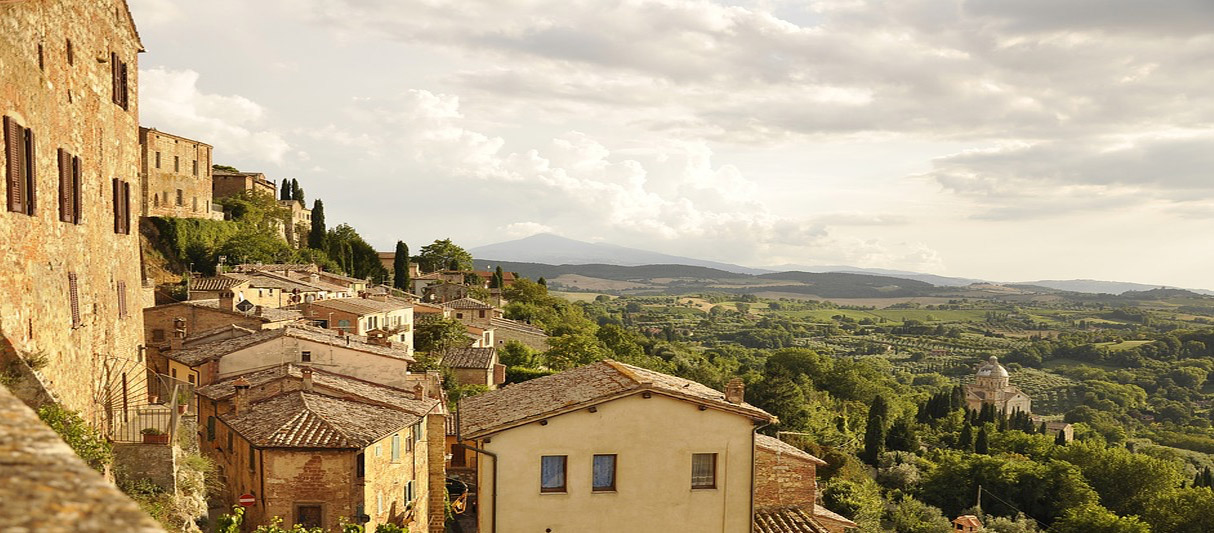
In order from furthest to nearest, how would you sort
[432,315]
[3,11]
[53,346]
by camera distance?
[432,315], [53,346], [3,11]

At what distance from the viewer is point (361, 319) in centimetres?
4969

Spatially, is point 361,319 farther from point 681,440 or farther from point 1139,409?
point 1139,409

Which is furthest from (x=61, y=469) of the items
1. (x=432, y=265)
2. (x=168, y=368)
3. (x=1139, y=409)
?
(x=1139, y=409)

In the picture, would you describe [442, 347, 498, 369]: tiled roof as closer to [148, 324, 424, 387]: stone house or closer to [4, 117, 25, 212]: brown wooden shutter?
[148, 324, 424, 387]: stone house

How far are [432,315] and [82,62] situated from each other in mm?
47123

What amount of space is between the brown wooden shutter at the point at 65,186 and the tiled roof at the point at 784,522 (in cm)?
1639

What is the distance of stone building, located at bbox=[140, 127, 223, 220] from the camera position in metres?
67.9

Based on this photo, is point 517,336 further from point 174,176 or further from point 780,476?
point 780,476

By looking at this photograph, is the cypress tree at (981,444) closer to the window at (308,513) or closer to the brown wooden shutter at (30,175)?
the window at (308,513)

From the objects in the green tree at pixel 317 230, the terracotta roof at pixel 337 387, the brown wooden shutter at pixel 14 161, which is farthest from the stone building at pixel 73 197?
the green tree at pixel 317 230

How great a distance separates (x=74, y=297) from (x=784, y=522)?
55.7ft

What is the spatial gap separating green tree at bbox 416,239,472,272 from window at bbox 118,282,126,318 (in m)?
98.2

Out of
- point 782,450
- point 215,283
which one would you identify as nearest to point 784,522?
point 782,450

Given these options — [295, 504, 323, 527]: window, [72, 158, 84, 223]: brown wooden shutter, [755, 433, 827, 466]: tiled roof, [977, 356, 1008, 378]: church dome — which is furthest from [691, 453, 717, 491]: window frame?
[977, 356, 1008, 378]: church dome
